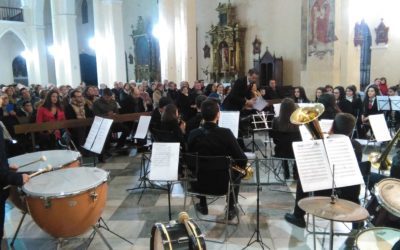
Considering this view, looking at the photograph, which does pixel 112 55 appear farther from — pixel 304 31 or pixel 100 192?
pixel 100 192

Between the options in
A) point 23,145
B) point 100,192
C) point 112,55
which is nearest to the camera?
point 100,192

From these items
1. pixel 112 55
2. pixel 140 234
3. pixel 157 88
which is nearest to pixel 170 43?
pixel 157 88

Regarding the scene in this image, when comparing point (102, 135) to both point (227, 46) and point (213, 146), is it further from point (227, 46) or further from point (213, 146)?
point (227, 46)

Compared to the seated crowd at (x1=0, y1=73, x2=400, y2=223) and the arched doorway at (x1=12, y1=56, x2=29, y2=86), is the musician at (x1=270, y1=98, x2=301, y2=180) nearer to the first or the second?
the seated crowd at (x1=0, y1=73, x2=400, y2=223)

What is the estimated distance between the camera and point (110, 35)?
53.0 ft

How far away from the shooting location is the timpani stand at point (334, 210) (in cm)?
249

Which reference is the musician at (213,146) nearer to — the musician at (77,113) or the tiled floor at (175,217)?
the tiled floor at (175,217)

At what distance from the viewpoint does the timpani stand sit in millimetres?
2494

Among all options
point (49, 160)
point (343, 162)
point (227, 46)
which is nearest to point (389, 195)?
point (343, 162)

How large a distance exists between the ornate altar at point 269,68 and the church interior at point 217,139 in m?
0.05

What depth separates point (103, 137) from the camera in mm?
5488

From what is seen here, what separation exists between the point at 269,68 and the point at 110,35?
294 inches

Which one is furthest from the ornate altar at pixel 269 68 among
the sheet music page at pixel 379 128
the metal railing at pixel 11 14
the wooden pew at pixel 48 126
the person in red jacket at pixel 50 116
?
the metal railing at pixel 11 14

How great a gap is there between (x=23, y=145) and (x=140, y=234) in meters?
3.96
